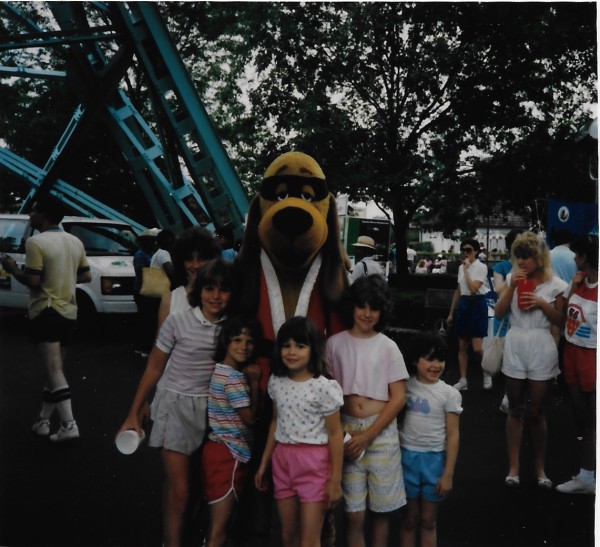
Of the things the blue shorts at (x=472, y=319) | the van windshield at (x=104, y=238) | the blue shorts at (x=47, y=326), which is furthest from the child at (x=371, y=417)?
the van windshield at (x=104, y=238)

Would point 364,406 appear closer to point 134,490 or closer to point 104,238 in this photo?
point 134,490

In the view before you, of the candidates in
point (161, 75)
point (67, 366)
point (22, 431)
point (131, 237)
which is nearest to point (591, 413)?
point (22, 431)

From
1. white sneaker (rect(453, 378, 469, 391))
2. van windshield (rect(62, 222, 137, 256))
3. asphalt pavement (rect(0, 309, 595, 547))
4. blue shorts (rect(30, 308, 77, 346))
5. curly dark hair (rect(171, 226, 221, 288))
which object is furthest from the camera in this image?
van windshield (rect(62, 222, 137, 256))

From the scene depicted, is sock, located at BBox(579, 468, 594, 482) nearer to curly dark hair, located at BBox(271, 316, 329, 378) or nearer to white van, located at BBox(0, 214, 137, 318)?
curly dark hair, located at BBox(271, 316, 329, 378)

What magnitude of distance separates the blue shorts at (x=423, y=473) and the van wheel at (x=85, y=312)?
7.68 m

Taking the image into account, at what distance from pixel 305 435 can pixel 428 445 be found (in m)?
0.59

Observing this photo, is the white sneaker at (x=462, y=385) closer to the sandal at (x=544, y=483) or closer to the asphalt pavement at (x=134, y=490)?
the asphalt pavement at (x=134, y=490)

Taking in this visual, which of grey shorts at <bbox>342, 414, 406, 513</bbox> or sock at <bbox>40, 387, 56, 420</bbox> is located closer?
grey shorts at <bbox>342, 414, 406, 513</bbox>

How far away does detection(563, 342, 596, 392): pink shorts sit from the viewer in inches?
161

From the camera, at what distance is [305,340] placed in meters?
2.61

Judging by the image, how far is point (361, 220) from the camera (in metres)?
Answer: 16.4

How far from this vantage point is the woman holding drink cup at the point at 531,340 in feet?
13.6

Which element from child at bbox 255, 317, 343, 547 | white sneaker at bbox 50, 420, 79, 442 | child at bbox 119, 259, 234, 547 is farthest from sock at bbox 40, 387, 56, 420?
child at bbox 255, 317, 343, 547

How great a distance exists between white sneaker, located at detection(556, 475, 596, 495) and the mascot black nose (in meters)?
2.55
